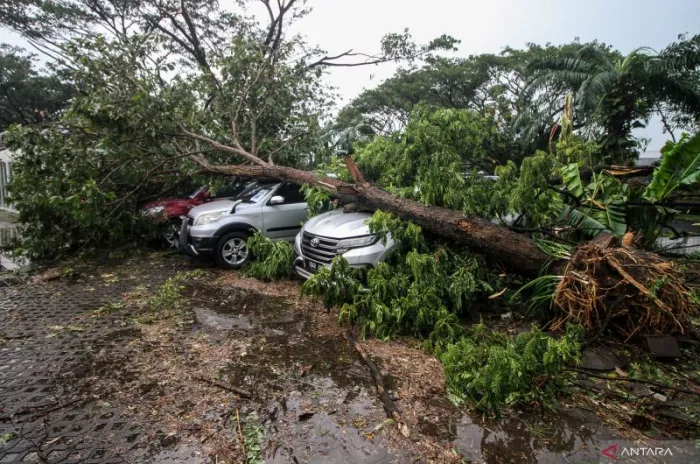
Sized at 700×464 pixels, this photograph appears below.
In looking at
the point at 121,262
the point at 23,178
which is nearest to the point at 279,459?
the point at 121,262

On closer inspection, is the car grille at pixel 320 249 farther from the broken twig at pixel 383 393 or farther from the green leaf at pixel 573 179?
the green leaf at pixel 573 179

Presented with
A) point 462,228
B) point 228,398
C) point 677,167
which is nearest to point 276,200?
point 462,228

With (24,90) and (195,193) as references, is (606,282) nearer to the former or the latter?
(195,193)

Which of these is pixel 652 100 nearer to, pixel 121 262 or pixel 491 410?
pixel 491 410

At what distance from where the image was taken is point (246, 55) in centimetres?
840

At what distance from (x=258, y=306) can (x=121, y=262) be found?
368 centimetres

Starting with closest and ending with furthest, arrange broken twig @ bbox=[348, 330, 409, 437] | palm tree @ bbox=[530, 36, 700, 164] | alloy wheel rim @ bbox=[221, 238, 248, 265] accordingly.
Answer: broken twig @ bbox=[348, 330, 409, 437] < alloy wheel rim @ bbox=[221, 238, 248, 265] < palm tree @ bbox=[530, 36, 700, 164]

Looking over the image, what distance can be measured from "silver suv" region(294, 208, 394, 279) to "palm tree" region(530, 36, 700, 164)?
29.6ft

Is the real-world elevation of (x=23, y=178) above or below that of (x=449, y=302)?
above

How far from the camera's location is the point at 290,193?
23.9 feet

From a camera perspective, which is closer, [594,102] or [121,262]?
[121,262]

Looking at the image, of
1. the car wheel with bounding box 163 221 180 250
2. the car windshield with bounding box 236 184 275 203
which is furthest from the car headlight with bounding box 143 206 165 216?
the car windshield with bounding box 236 184 275 203

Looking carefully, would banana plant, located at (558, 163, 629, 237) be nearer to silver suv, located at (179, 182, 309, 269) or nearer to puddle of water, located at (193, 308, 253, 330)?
puddle of water, located at (193, 308, 253, 330)

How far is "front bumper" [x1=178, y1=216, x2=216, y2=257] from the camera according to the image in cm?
638
